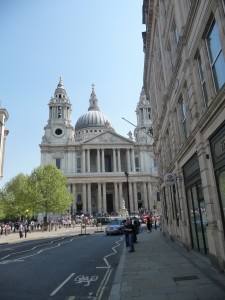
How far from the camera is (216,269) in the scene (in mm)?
8773

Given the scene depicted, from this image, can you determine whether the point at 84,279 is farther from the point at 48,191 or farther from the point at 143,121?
the point at 143,121

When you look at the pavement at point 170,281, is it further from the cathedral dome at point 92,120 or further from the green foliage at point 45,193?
the cathedral dome at point 92,120

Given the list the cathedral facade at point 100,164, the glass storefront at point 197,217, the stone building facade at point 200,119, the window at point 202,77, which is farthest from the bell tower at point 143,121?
the window at point 202,77

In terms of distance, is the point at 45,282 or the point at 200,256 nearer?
the point at 45,282

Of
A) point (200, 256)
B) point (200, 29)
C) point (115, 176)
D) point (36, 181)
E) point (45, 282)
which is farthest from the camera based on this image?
point (115, 176)

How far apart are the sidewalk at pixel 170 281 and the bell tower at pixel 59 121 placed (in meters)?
73.7

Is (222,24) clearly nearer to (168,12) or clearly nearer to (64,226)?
(168,12)

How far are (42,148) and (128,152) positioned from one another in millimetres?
25317

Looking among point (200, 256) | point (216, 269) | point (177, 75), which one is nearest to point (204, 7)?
point (177, 75)

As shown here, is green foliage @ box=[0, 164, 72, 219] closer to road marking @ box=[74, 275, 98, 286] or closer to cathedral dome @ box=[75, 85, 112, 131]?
road marking @ box=[74, 275, 98, 286]

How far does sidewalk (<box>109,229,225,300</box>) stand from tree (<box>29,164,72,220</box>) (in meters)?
39.9

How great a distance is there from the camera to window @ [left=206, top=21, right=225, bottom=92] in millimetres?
8258

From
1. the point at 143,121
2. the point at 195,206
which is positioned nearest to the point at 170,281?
the point at 195,206

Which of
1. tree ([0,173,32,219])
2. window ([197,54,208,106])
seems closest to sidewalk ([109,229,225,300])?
window ([197,54,208,106])
